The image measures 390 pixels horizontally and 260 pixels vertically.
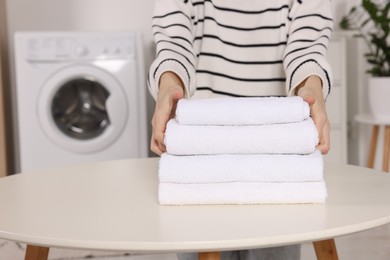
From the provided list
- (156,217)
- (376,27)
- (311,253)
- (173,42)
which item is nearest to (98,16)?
(376,27)

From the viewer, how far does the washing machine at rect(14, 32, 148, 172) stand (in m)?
2.85

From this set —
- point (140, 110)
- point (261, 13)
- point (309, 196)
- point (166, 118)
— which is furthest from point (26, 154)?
point (309, 196)

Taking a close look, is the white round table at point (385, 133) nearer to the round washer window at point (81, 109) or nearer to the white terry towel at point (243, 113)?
the round washer window at point (81, 109)

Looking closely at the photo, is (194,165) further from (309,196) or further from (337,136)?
(337,136)

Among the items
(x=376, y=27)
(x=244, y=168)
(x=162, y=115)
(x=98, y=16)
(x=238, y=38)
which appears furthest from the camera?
(x=98, y=16)

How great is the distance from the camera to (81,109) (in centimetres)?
294

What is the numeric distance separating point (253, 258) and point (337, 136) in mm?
1944

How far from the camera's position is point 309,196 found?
0.80 m

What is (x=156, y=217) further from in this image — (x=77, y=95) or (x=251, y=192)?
(x=77, y=95)

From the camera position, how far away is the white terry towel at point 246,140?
80cm

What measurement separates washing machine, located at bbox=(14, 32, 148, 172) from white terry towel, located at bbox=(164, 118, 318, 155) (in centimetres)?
209

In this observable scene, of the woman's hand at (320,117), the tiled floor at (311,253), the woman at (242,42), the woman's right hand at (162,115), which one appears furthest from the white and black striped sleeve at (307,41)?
the tiled floor at (311,253)

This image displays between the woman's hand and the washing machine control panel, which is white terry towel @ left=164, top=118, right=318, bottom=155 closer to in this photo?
the woman's hand

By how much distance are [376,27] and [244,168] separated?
244cm
